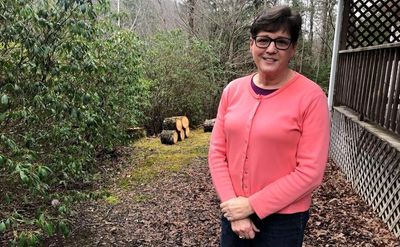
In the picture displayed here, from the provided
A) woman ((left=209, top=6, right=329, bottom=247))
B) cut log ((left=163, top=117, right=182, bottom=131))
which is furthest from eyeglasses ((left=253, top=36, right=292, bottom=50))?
cut log ((left=163, top=117, right=182, bottom=131))

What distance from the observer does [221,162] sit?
196 cm

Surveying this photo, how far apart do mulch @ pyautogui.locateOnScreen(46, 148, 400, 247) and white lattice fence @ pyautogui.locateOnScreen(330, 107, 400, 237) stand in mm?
132

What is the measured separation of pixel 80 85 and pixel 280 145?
326 cm

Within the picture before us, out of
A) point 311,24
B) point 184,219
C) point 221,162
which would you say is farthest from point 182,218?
point 311,24

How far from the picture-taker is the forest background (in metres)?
2.65

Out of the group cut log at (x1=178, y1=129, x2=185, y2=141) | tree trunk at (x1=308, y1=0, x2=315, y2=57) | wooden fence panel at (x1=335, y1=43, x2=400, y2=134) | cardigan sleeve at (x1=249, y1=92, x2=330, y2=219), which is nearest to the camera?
cardigan sleeve at (x1=249, y1=92, x2=330, y2=219)

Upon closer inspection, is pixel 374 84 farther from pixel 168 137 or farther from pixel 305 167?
pixel 168 137

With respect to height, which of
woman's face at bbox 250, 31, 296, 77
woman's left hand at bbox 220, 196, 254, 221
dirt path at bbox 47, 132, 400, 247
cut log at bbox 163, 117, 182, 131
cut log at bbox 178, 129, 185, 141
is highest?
woman's face at bbox 250, 31, 296, 77

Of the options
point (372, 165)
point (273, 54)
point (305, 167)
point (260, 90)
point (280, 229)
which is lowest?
point (372, 165)

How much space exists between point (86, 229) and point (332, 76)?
207 inches

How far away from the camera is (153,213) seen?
15.7ft

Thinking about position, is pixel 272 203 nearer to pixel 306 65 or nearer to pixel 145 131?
pixel 145 131

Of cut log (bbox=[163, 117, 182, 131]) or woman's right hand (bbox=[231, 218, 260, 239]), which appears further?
cut log (bbox=[163, 117, 182, 131])

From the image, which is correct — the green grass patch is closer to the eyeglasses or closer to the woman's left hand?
the woman's left hand
